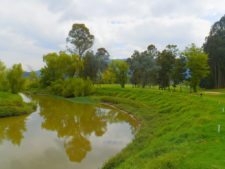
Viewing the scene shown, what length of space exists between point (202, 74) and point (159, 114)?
47.9ft

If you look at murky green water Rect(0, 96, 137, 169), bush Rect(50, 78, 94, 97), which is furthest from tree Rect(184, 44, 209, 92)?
bush Rect(50, 78, 94, 97)

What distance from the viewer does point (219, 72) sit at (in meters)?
51.0

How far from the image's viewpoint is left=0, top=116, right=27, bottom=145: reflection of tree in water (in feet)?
68.6

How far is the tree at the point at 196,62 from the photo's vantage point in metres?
37.0

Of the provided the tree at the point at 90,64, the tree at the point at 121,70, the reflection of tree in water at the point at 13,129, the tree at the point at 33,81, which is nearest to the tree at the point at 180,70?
the tree at the point at 121,70

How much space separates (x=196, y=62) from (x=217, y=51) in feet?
45.4

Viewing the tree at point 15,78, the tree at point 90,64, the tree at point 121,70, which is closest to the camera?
the tree at point 15,78

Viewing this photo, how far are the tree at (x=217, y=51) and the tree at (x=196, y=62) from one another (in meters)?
12.4

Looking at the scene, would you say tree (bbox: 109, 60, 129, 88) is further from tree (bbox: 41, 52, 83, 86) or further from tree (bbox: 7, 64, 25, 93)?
tree (bbox: 7, 64, 25, 93)

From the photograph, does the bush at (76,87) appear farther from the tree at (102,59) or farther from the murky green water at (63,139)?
the murky green water at (63,139)

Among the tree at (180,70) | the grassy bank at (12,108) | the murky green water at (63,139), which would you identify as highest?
the tree at (180,70)

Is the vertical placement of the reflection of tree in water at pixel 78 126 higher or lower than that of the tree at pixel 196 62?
lower

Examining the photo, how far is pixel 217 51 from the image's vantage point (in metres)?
48.1

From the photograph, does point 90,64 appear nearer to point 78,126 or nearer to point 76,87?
point 76,87
